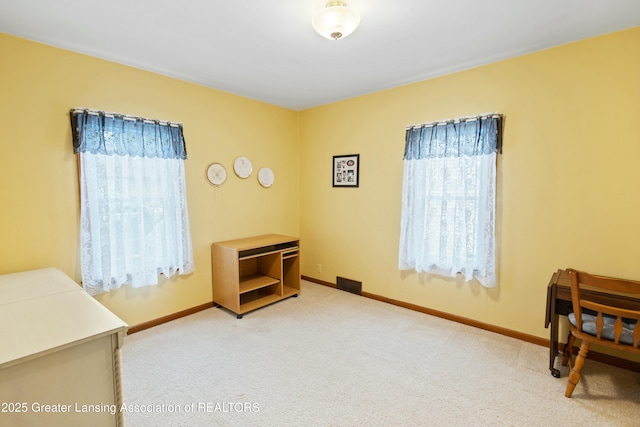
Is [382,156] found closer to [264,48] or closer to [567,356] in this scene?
[264,48]

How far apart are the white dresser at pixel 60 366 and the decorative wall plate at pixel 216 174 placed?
2.03m

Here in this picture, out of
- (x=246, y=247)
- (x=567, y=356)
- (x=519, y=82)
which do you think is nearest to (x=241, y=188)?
(x=246, y=247)

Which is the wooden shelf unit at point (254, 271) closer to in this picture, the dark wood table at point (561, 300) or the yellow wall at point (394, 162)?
the yellow wall at point (394, 162)

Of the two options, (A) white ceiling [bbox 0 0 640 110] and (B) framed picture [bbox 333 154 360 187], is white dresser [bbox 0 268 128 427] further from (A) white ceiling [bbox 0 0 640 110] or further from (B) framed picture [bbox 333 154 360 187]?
(B) framed picture [bbox 333 154 360 187]

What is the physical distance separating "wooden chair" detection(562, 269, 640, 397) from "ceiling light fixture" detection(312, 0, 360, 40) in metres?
2.07

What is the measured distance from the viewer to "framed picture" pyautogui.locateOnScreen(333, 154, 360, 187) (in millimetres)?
3812

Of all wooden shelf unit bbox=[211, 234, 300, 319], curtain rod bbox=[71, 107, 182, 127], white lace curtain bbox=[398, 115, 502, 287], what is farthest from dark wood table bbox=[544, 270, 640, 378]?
curtain rod bbox=[71, 107, 182, 127]

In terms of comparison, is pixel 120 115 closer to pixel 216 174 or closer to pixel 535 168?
pixel 216 174

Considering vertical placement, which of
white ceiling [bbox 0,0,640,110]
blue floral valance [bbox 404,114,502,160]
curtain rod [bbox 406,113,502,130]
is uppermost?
white ceiling [bbox 0,0,640,110]

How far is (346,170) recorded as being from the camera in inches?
154

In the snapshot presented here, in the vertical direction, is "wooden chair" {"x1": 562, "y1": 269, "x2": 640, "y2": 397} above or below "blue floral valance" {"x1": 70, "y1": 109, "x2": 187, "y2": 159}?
below

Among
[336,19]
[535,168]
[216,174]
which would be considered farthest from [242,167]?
[535,168]

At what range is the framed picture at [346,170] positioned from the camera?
381cm

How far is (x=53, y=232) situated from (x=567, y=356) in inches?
163
